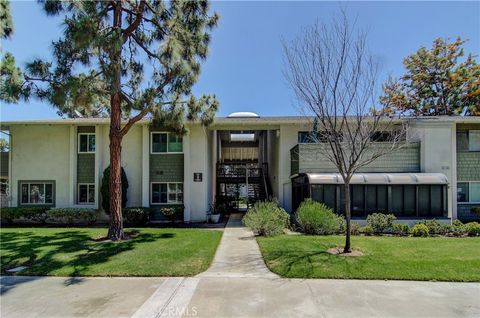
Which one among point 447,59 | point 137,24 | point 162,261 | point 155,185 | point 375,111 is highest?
point 447,59

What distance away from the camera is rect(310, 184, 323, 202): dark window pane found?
15680mm

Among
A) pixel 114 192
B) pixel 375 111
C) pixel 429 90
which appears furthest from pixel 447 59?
pixel 114 192

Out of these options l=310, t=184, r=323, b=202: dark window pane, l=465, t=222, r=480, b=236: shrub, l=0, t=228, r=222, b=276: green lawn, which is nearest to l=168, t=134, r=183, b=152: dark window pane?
l=0, t=228, r=222, b=276: green lawn

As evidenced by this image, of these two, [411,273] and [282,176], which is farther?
[282,176]

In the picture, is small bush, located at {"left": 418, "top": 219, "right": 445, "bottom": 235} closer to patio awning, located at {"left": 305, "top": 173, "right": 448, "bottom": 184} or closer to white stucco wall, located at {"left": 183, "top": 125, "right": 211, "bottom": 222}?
patio awning, located at {"left": 305, "top": 173, "right": 448, "bottom": 184}

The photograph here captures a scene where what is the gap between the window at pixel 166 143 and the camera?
62.2ft

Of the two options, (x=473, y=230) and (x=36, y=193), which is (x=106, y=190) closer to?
(x=36, y=193)

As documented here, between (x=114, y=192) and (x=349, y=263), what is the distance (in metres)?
8.75

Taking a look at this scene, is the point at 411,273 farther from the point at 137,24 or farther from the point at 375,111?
the point at 137,24

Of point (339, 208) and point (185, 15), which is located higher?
point (185, 15)

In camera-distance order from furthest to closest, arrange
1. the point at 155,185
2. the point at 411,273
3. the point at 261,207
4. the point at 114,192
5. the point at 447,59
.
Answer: the point at 447,59 → the point at 155,185 → the point at 261,207 → the point at 114,192 → the point at 411,273

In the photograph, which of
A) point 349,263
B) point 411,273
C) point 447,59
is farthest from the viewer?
point 447,59

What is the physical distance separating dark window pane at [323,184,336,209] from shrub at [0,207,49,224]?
1469 centimetres

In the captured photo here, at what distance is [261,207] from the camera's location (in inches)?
562
